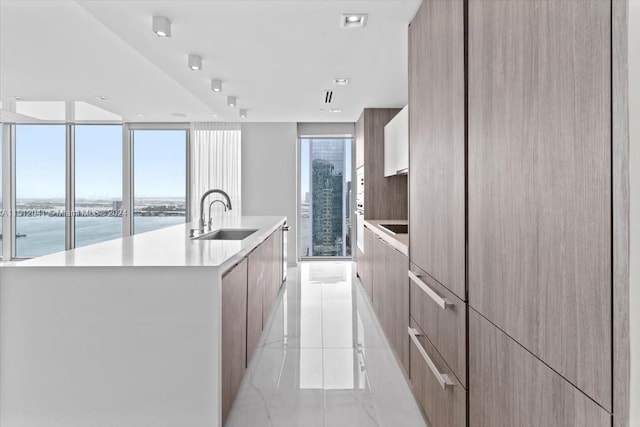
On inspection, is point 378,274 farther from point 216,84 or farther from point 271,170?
point 271,170

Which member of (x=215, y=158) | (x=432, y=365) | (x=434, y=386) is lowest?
(x=434, y=386)

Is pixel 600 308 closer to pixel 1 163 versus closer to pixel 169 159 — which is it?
pixel 169 159

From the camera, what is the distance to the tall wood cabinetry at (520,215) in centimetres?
80

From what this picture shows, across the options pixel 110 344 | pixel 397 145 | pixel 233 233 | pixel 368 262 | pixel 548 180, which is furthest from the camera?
pixel 368 262

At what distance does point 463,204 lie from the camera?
1.55 meters

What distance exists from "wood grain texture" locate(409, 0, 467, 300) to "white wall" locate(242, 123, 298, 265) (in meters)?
4.32

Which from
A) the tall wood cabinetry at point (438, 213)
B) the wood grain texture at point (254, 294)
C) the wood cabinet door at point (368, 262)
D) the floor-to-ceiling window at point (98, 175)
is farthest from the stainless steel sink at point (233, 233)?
the floor-to-ceiling window at point (98, 175)

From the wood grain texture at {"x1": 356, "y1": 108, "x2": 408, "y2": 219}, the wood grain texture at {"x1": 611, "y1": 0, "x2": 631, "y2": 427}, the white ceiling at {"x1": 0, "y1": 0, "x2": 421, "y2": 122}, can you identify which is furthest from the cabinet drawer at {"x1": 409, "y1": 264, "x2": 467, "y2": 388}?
the wood grain texture at {"x1": 356, "y1": 108, "x2": 408, "y2": 219}

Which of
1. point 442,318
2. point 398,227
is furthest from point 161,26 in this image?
point 398,227

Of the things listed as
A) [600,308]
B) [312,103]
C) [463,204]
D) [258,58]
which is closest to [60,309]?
[463,204]

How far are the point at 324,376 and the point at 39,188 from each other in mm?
6621

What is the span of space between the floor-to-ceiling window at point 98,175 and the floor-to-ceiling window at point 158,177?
0.30 meters

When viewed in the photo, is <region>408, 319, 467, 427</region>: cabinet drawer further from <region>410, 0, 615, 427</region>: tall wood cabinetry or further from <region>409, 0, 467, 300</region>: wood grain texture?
<region>409, 0, 467, 300</region>: wood grain texture

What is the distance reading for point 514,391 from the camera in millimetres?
1138
